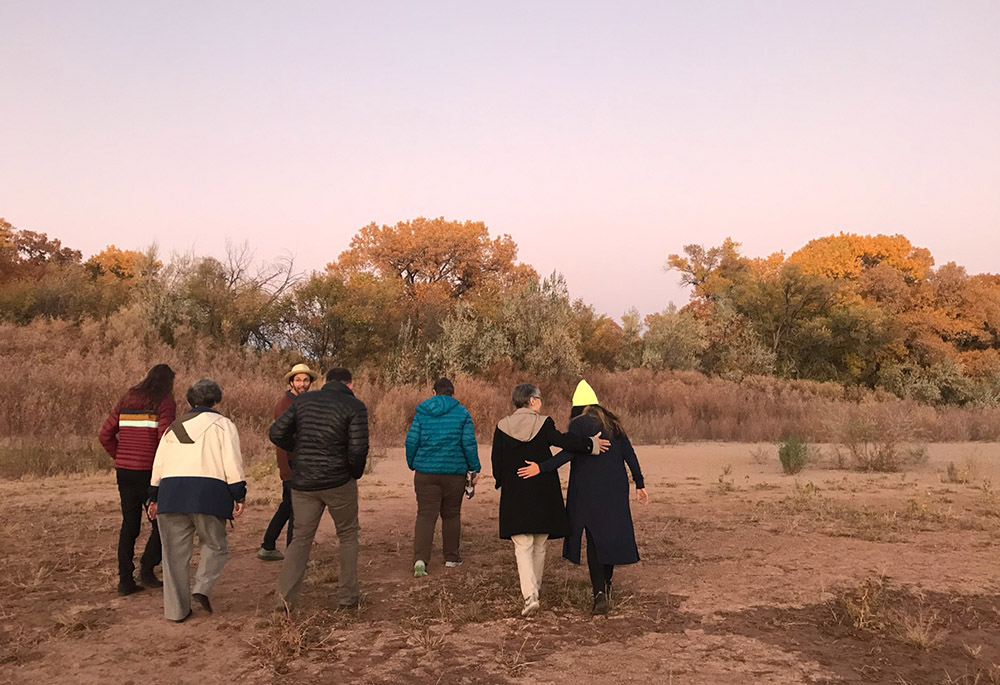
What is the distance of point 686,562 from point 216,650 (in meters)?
4.62

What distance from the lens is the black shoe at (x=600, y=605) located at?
596cm

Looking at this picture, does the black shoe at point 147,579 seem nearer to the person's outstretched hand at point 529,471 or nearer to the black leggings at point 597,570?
the person's outstretched hand at point 529,471

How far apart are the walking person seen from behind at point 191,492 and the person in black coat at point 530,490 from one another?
198cm

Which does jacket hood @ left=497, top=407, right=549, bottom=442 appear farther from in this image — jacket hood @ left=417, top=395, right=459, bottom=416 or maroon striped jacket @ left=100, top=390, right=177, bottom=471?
maroon striped jacket @ left=100, top=390, right=177, bottom=471

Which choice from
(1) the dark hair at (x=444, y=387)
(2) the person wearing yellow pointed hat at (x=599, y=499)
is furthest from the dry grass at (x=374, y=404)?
(2) the person wearing yellow pointed hat at (x=599, y=499)

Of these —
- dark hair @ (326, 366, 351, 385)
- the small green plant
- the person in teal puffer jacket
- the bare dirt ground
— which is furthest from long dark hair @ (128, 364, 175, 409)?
the small green plant

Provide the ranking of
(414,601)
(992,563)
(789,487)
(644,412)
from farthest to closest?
(644,412) → (789,487) → (992,563) → (414,601)

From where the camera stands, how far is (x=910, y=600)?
255 inches

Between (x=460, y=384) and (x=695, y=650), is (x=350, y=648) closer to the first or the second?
(x=695, y=650)

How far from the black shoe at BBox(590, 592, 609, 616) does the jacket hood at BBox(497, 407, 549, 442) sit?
4.31 ft

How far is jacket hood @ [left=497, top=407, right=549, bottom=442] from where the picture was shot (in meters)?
6.07

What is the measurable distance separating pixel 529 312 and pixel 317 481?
22.5m

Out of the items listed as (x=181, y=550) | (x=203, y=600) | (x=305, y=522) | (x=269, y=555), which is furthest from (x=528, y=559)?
(x=269, y=555)

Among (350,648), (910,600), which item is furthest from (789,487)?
(350,648)
